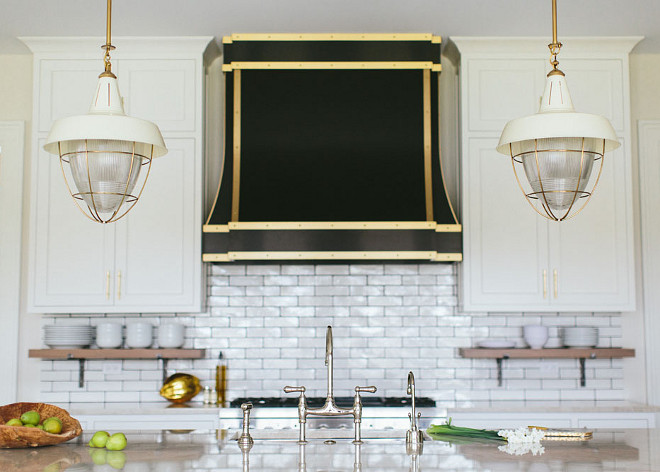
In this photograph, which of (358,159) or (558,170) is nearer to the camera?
(558,170)

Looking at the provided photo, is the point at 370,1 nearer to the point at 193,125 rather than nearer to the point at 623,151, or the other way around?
the point at 193,125

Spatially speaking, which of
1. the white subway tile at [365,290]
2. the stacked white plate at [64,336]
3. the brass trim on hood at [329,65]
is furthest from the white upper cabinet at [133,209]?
the white subway tile at [365,290]

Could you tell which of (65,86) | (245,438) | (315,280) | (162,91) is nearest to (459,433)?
(245,438)

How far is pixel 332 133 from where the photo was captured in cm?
436

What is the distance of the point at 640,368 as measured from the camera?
463 cm

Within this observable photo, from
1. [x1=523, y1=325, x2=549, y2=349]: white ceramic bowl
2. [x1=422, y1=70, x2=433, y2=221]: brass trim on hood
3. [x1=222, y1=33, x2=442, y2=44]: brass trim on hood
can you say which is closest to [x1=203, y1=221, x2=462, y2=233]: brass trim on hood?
[x1=422, y1=70, x2=433, y2=221]: brass trim on hood

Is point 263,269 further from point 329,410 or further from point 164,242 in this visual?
point 329,410

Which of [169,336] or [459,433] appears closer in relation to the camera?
[459,433]

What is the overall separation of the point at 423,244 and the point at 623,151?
140 cm

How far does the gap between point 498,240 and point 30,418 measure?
2.77 metres

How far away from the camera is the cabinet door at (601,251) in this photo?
14.2ft

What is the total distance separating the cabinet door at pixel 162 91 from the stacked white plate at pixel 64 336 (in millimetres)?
1324

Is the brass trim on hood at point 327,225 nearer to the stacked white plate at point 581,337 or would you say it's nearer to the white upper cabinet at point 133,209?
the white upper cabinet at point 133,209

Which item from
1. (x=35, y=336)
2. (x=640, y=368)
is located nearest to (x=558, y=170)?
(x=640, y=368)
